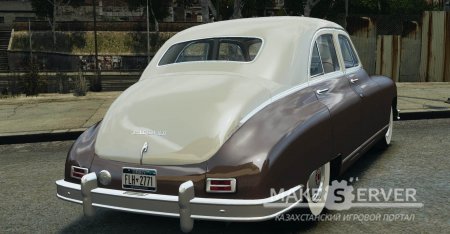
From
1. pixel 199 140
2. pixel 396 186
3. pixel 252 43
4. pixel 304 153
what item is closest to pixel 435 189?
pixel 396 186

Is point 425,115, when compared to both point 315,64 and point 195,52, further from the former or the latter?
point 195,52

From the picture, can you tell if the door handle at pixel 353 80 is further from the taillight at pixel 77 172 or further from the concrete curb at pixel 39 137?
the concrete curb at pixel 39 137

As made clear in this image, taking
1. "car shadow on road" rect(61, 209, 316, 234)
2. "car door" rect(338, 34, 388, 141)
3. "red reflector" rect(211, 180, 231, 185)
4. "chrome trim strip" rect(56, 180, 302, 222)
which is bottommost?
"car shadow on road" rect(61, 209, 316, 234)

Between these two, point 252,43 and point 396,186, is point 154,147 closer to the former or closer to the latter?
point 252,43

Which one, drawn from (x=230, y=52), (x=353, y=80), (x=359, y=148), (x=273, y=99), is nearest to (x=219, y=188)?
(x=273, y=99)

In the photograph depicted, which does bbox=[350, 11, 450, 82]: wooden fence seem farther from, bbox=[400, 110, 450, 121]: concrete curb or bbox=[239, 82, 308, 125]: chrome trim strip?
bbox=[239, 82, 308, 125]: chrome trim strip

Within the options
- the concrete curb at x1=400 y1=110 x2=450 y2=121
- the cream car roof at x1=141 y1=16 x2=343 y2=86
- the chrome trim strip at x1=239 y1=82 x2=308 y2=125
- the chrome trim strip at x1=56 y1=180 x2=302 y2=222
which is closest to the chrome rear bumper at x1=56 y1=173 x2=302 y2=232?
the chrome trim strip at x1=56 y1=180 x2=302 y2=222

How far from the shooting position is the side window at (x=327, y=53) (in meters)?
4.58

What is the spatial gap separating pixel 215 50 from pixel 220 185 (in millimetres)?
Result: 1725

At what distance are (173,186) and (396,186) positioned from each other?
2.69 metres

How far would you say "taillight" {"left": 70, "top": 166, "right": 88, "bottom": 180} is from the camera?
11.7ft

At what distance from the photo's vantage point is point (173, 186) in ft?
10.7

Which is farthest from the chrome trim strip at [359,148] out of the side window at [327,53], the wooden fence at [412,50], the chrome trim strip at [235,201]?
the wooden fence at [412,50]

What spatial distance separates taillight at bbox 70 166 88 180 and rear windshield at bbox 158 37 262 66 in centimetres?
144
